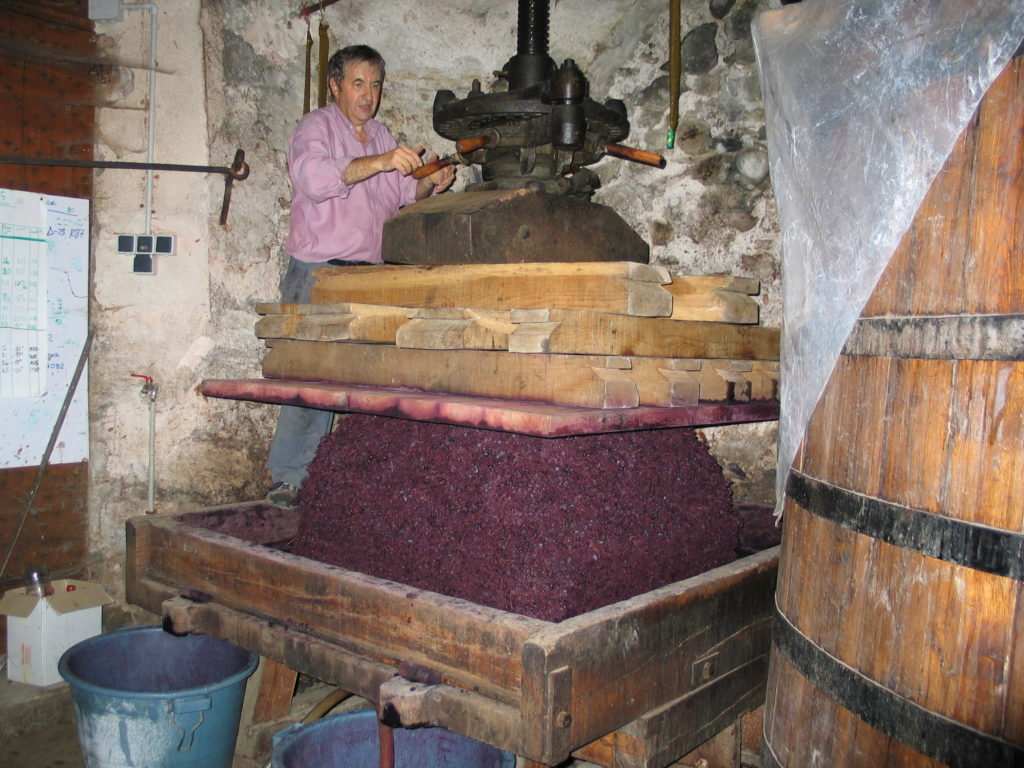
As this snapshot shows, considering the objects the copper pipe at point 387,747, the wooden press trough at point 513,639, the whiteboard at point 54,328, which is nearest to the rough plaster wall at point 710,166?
the wooden press trough at point 513,639

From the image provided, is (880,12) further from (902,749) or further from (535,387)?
(902,749)

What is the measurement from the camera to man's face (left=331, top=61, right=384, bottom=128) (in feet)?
9.75

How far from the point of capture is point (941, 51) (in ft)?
4.28

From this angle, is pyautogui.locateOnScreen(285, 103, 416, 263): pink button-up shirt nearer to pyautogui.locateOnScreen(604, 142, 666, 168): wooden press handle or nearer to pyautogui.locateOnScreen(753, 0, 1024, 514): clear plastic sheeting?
pyautogui.locateOnScreen(604, 142, 666, 168): wooden press handle

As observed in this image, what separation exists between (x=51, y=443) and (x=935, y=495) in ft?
9.67

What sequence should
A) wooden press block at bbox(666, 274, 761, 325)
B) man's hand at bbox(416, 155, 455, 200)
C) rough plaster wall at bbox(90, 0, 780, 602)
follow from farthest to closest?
1. man's hand at bbox(416, 155, 455, 200)
2. rough plaster wall at bbox(90, 0, 780, 602)
3. wooden press block at bbox(666, 274, 761, 325)

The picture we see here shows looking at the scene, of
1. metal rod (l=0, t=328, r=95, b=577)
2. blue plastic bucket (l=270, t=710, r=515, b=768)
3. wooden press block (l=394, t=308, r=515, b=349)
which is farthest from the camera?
metal rod (l=0, t=328, r=95, b=577)

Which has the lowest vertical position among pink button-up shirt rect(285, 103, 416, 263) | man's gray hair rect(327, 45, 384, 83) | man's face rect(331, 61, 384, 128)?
pink button-up shirt rect(285, 103, 416, 263)

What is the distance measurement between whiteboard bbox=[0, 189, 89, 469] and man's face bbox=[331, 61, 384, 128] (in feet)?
3.52

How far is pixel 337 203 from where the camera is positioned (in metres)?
3.01

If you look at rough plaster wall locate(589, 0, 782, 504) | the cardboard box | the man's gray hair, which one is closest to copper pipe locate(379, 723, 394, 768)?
the cardboard box

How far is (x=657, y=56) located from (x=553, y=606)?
2398mm

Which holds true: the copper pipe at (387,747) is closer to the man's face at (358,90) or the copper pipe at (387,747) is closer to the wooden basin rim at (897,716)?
the wooden basin rim at (897,716)

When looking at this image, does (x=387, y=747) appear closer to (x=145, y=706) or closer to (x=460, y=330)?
(x=145, y=706)
